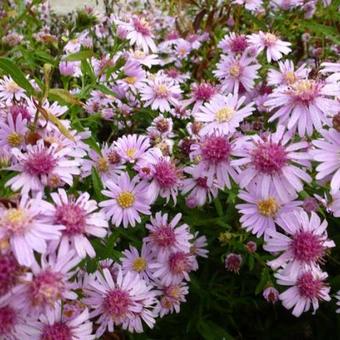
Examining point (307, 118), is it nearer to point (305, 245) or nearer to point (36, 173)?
point (305, 245)

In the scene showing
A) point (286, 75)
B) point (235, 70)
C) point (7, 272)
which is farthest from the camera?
point (235, 70)

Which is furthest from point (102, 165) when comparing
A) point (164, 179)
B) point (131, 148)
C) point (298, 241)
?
point (298, 241)

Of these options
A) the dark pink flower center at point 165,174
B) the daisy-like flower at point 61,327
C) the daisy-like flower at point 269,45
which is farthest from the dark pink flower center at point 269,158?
the daisy-like flower at point 269,45

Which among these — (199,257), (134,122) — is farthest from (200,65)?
(199,257)

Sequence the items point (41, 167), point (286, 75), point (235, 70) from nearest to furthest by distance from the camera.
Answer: point (41, 167) < point (286, 75) < point (235, 70)

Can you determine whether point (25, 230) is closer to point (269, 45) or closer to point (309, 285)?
point (309, 285)

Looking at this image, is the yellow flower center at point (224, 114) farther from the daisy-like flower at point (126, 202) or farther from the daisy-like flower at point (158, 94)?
the daisy-like flower at point (158, 94)
